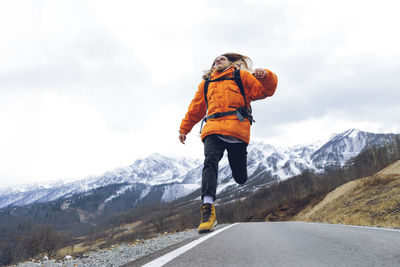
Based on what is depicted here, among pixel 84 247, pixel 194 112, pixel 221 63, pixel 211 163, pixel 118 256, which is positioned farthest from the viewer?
pixel 84 247

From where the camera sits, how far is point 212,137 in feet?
12.8

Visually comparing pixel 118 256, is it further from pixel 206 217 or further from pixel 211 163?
pixel 211 163

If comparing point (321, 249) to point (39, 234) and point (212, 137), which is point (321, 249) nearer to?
point (212, 137)

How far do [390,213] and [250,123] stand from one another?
5.67 meters

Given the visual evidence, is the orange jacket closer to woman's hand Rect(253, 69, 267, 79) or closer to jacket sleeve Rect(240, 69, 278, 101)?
jacket sleeve Rect(240, 69, 278, 101)

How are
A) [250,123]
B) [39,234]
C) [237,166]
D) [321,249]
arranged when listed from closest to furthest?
1. [321,249]
2. [250,123]
3. [237,166]
4. [39,234]

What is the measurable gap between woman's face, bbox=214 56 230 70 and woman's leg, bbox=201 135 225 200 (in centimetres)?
120

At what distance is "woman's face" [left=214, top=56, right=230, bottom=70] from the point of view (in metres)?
4.20

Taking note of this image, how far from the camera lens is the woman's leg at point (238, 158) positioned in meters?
4.10

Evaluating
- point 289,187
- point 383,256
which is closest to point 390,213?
point 383,256

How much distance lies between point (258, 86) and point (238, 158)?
1.26m

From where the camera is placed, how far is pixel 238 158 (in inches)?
171

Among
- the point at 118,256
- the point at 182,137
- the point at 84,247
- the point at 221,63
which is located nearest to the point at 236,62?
the point at 221,63

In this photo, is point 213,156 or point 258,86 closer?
point 213,156
